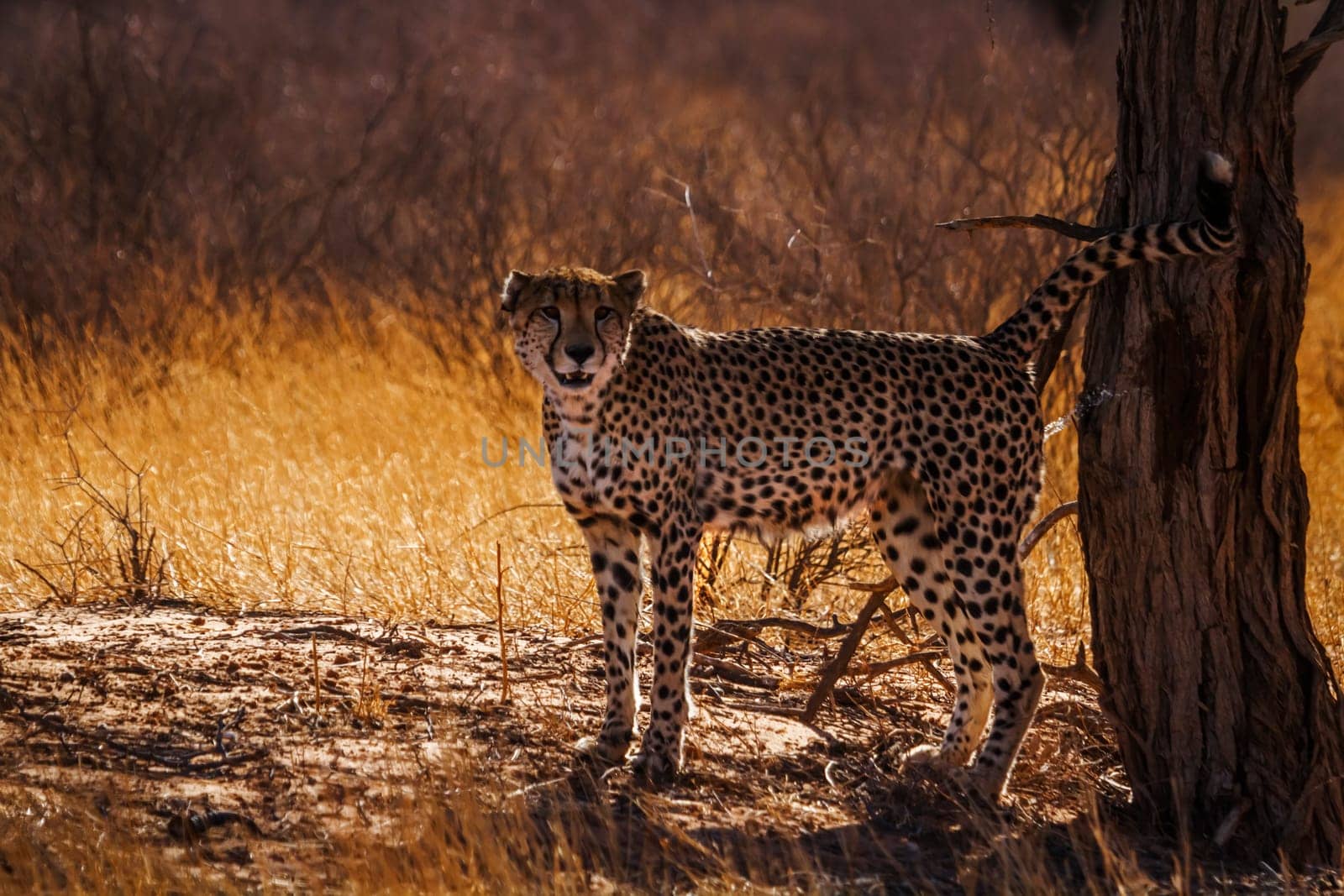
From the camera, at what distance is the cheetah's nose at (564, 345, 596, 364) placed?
4109mm

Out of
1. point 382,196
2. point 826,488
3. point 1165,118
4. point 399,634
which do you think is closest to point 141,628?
point 399,634

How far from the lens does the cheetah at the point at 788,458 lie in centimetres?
422

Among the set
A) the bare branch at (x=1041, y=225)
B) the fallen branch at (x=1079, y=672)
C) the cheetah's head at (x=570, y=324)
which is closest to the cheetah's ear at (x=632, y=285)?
the cheetah's head at (x=570, y=324)

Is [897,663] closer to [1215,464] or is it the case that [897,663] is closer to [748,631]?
[748,631]

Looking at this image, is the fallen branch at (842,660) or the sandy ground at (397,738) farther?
the fallen branch at (842,660)

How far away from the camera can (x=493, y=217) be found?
10148 mm

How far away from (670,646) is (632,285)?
99 centimetres

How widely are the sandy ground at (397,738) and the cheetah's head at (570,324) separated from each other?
100cm

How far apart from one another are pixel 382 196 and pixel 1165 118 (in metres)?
8.74

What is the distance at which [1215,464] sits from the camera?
4.00 metres

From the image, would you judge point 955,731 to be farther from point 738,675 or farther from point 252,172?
point 252,172

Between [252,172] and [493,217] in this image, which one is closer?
[493,217]

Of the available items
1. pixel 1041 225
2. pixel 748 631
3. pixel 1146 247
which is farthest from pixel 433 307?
pixel 1146 247

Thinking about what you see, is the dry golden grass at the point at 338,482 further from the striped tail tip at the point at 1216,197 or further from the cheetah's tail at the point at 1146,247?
the striped tail tip at the point at 1216,197
